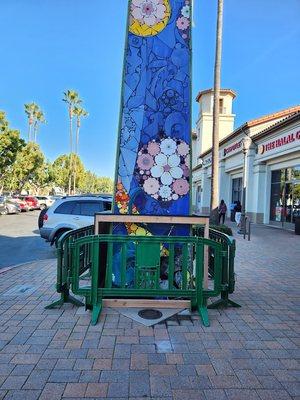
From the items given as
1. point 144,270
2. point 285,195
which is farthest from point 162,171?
point 285,195

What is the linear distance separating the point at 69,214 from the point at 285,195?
14.1 metres

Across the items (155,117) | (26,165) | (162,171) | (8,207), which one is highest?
(26,165)

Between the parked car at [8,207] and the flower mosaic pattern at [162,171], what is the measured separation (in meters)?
23.7

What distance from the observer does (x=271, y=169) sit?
21328 millimetres

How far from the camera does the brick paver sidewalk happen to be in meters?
2.96

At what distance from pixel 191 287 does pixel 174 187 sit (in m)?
1.60

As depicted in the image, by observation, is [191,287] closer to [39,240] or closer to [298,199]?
[39,240]

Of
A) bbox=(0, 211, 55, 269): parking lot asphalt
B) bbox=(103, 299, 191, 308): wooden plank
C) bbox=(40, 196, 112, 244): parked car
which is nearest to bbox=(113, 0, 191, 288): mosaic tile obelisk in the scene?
bbox=(103, 299, 191, 308): wooden plank

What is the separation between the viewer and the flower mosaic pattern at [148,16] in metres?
5.55

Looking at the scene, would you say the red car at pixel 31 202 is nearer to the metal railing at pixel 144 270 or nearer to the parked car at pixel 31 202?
the parked car at pixel 31 202

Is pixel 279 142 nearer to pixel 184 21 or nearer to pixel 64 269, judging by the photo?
pixel 184 21

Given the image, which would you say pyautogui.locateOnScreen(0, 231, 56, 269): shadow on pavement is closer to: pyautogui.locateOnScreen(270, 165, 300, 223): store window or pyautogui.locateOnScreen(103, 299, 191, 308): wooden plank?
pyautogui.locateOnScreen(103, 299, 191, 308): wooden plank

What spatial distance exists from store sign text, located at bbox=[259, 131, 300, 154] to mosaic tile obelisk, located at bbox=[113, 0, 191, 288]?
44.3 feet

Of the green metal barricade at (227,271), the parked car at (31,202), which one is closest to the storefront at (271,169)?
the green metal barricade at (227,271)
